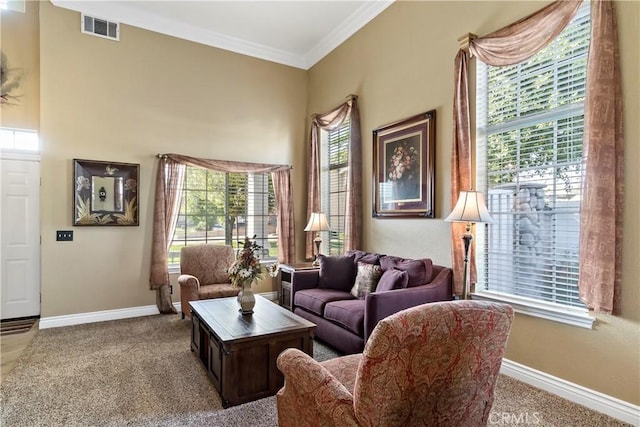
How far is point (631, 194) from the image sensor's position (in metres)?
2.30

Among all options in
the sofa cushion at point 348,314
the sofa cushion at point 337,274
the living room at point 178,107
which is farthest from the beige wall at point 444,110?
the sofa cushion at point 348,314

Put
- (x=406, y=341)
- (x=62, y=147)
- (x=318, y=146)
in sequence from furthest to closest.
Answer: (x=318, y=146), (x=62, y=147), (x=406, y=341)

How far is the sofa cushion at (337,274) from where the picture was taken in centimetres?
414

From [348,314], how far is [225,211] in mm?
2982

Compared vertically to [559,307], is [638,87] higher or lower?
higher

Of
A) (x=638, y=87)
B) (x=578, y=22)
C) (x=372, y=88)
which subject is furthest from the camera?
(x=372, y=88)

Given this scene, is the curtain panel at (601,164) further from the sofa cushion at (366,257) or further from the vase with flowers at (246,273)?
the vase with flowers at (246,273)

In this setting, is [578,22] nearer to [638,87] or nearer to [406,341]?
[638,87]

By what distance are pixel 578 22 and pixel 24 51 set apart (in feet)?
20.5

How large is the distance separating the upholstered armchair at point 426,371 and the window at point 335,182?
3.75 meters

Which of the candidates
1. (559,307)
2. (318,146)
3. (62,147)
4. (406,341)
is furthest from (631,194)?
(62,147)

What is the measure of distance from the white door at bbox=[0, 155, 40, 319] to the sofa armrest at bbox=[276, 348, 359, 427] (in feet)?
15.1

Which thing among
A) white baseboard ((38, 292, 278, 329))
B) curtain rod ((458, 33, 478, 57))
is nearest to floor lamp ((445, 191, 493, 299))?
curtain rod ((458, 33, 478, 57))

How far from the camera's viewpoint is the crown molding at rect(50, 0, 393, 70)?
445 centimetres
